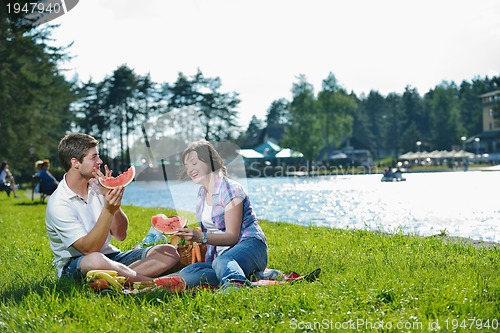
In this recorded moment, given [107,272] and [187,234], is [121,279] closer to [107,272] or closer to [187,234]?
[107,272]

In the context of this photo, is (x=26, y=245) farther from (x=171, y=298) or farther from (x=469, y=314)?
(x=469, y=314)

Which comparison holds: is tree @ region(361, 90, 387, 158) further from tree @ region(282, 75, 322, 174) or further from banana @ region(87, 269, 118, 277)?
banana @ region(87, 269, 118, 277)

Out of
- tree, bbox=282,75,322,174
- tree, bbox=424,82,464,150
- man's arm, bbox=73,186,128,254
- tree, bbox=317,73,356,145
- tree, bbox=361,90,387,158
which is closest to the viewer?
man's arm, bbox=73,186,128,254

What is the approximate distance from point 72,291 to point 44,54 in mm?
35241

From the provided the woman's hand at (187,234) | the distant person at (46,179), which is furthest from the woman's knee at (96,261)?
the distant person at (46,179)

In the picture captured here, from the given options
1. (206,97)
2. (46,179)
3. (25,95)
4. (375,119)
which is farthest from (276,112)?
(46,179)

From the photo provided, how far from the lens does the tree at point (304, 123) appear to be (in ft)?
233

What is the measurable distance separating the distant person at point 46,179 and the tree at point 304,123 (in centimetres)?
5518

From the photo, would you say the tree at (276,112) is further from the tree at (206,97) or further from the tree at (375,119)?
the tree at (206,97)

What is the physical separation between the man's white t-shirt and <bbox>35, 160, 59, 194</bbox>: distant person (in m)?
12.7

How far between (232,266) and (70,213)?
1.38 metres

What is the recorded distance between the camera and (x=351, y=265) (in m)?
6.11

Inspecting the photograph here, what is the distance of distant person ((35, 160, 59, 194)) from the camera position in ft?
56.0

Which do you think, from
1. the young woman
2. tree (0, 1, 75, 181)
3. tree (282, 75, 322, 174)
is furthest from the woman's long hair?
tree (282, 75, 322, 174)
